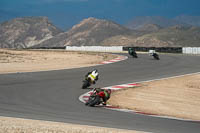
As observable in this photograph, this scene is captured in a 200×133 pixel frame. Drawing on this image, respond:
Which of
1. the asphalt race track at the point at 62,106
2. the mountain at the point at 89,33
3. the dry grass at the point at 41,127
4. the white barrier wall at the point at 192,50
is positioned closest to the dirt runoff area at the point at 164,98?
the asphalt race track at the point at 62,106

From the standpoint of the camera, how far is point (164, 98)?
13523 millimetres

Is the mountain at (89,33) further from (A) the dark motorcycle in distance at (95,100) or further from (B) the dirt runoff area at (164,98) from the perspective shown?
(A) the dark motorcycle in distance at (95,100)

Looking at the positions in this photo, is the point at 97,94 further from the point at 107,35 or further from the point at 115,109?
the point at 107,35

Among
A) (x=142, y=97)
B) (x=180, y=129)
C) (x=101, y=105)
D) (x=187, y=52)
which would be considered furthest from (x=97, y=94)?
(x=187, y=52)

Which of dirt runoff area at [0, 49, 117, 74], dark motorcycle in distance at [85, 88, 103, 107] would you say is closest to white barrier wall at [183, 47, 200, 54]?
dirt runoff area at [0, 49, 117, 74]

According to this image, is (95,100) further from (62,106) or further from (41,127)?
(41,127)

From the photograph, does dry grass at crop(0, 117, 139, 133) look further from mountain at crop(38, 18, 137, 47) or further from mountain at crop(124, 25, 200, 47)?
mountain at crop(38, 18, 137, 47)

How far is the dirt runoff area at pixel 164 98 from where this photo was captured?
11.3m

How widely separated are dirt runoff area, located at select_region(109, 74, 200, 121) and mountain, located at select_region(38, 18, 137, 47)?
125526 millimetres

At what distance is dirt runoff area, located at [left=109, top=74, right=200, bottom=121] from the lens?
1128 cm

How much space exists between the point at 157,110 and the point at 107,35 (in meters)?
142

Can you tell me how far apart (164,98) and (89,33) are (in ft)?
466

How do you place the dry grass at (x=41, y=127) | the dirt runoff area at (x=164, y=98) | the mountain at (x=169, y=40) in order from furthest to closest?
the mountain at (x=169, y=40)
the dirt runoff area at (x=164, y=98)
the dry grass at (x=41, y=127)

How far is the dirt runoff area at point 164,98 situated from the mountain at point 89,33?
126m
